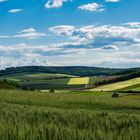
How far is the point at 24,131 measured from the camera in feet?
28.9

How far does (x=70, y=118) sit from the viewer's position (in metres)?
11.8

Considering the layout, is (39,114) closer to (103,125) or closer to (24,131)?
(103,125)

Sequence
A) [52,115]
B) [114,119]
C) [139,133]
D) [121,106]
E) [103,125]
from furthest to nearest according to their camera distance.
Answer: [121,106] → [52,115] → [114,119] → [103,125] → [139,133]

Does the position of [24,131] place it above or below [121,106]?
above

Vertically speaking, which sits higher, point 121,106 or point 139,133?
point 139,133

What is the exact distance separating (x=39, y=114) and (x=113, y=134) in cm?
500

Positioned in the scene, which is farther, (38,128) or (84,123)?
(84,123)

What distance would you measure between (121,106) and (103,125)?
30870 millimetres

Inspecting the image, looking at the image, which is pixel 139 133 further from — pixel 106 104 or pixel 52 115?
pixel 106 104

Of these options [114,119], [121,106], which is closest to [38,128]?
[114,119]

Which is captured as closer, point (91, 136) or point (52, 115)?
point (91, 136)

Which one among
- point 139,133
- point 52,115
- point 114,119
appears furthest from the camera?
point 52,115

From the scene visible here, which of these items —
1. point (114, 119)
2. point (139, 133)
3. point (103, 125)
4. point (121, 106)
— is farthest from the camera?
point (121, 106)

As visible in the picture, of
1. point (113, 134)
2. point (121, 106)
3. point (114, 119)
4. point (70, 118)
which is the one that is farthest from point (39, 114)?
point (121, 106)
